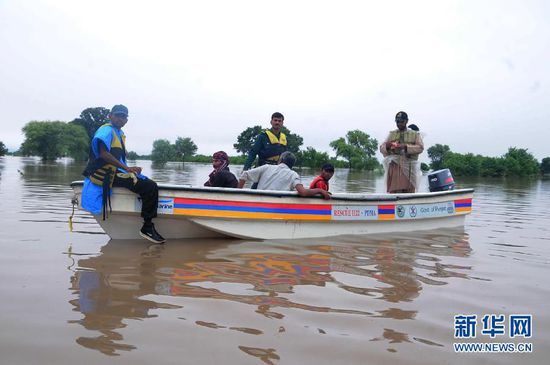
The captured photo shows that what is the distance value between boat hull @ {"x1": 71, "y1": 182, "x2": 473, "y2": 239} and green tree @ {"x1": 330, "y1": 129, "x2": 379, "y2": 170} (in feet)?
213

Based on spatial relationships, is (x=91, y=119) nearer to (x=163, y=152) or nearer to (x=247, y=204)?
(x=163, y=152)

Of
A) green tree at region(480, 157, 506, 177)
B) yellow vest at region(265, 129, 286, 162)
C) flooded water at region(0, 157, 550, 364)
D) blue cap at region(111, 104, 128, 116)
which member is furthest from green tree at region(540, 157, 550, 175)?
blue cap at region(111, 104, 128, 116)

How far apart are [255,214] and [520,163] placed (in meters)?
67.0

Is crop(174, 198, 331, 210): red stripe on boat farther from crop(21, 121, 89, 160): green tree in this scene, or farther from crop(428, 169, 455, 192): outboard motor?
crop(21, 121, 89, 160): green tree

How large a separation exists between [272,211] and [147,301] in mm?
2821

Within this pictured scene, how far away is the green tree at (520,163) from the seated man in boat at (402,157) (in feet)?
191

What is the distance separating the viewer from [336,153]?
255ft

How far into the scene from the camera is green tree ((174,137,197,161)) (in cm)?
9910

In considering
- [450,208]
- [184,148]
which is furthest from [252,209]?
[184,148]

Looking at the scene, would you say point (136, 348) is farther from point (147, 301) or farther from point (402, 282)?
point (402, 282)

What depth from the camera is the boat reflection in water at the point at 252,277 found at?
2963 millimetres

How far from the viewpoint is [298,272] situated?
420 centimetres

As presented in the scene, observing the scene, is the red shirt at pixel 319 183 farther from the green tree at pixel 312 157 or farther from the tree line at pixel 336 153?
the green tree at pixel 312 157

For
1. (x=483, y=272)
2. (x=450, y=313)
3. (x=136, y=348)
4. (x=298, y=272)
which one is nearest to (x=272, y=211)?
(x=298, y=272)
